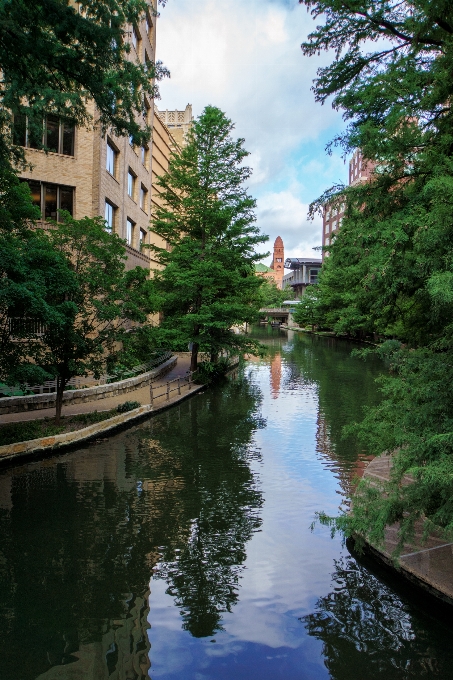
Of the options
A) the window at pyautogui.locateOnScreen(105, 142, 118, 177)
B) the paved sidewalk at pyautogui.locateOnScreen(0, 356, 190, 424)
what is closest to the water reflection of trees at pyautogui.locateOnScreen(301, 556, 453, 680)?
the paved sidewalk at pyautogui.locateOnScreen(0, 356, 190, 424)

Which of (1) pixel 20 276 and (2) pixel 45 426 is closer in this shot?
(1) pixel 20 276

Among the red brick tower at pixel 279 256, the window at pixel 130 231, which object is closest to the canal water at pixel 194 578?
the window at pixel 130 231

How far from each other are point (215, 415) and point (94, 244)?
30.0 ft

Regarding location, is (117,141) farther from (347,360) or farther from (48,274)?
(347,360)

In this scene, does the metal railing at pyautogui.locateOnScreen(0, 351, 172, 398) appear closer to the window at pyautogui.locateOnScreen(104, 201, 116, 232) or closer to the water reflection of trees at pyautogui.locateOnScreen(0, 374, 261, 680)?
the water reflection of trees at pyautogui.locateOnScreen(0, 374, 261, 680)

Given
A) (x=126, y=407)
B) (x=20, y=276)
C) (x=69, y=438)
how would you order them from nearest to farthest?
1. (x=20, y=276)
2. (x=69, y=438)
3. (x=126, y=407)

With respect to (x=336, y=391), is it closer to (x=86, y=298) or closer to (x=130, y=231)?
(x=86, y=298)

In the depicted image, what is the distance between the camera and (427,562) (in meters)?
8.46

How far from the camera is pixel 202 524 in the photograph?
1083cm

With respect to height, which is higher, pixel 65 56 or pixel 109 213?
pixel 109 213

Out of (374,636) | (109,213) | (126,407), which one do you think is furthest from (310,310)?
(374,636)

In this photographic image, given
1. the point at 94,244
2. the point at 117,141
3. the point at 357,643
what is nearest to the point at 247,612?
the point at 357,643

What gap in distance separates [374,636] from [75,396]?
16.1 m

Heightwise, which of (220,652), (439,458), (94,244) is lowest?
(220,652)
